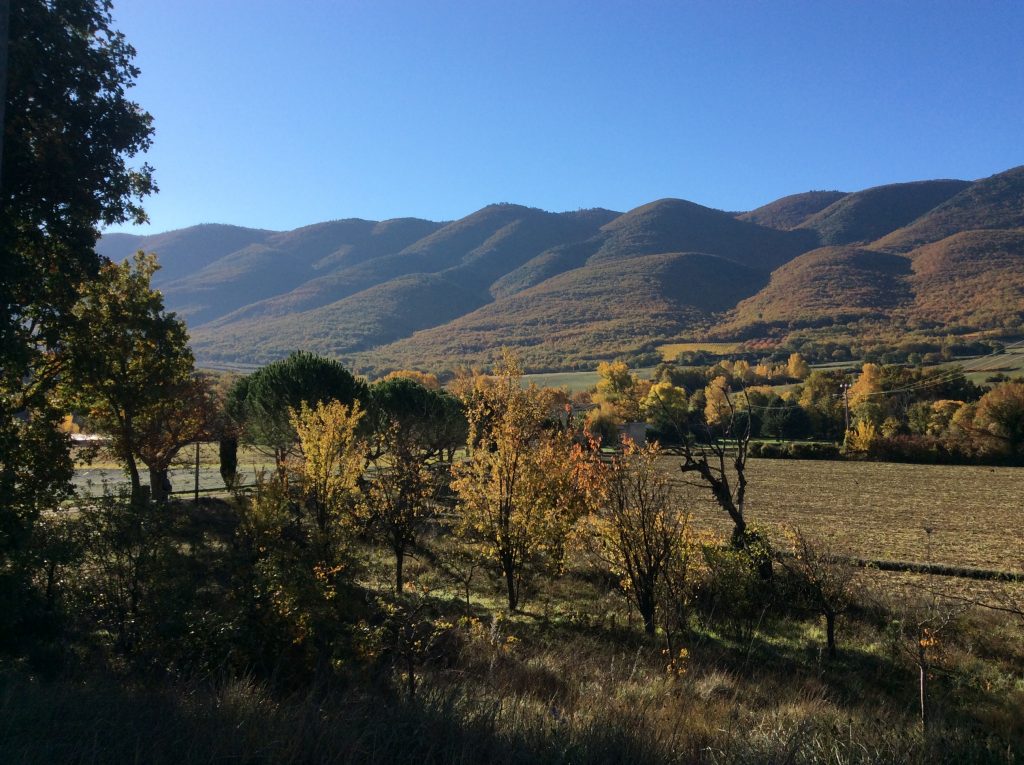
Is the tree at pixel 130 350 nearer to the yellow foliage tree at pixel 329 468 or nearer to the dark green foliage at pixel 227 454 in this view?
the yellow foliage tree at pixel 329 468

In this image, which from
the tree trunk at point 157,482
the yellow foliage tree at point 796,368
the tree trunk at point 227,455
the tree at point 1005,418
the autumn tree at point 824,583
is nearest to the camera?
the autumn tree at point 824,583

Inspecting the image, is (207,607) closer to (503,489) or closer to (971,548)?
(503,489)

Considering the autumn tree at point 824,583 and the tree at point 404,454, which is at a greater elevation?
the tree at point 404,454

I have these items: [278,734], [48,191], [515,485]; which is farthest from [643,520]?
[48,191]

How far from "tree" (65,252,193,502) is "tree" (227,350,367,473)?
10311 millimetres

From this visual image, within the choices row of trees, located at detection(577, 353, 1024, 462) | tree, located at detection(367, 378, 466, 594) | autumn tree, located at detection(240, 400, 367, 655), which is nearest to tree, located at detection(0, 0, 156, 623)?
autumn tree, located at detection(240, 400, 367, 655)

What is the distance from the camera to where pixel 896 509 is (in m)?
36.0

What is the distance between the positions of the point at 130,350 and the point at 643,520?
1779 cm

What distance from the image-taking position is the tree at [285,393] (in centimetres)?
3388

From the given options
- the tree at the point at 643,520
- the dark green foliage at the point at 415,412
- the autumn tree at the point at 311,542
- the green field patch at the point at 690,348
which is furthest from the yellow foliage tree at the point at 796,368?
the tree at the point at 643,520

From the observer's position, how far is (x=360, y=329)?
186m

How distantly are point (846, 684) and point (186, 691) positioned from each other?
11.4 meters

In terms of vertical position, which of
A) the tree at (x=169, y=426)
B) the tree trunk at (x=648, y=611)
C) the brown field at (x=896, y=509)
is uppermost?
the tree at (x=169, y=426)

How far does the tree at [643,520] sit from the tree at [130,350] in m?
15.0
